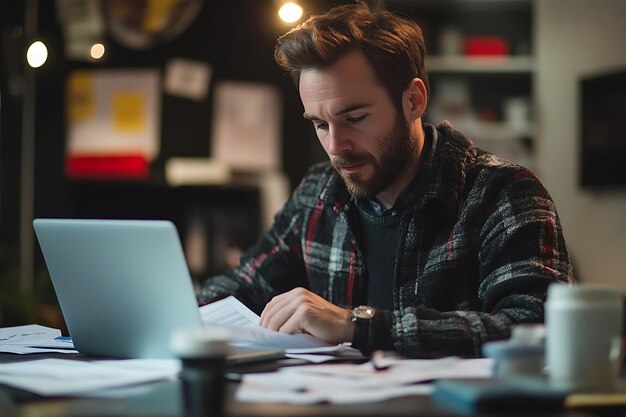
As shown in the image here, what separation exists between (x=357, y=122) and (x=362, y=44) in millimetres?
166

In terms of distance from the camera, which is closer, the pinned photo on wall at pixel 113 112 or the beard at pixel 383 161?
the beard at pixel 383 161

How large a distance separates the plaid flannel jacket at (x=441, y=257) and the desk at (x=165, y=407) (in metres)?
0.44

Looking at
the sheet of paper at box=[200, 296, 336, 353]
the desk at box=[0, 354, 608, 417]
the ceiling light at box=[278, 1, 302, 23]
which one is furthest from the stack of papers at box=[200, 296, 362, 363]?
the ceiling light at box=[278, 1, 302, 23]

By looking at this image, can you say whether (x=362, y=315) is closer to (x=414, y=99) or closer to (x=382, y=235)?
(x=382, y=235)

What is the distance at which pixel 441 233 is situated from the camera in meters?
1.88

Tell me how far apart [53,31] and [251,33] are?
0.86 meters

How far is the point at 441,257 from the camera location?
6.07 ft

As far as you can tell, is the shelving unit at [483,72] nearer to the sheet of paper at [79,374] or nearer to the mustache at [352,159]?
the mustache at [352,159]

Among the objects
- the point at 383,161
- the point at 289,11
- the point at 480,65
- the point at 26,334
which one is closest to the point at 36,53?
the point at 289,11

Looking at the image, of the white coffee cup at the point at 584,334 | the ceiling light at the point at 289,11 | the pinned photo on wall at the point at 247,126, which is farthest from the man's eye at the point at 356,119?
the pinned photo on wall at the point at 247,126

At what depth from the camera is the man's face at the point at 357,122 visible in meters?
1.87

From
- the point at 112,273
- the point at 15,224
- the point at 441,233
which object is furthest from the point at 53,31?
the point at 112,273

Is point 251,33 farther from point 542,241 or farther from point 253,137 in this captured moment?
point 542,241

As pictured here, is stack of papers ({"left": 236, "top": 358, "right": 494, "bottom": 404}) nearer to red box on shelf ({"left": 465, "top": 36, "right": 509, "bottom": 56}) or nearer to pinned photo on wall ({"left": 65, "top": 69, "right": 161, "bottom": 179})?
pinned photo on wall ({"left": 65, "top": 69, "right": 161, "bottom": 179})
